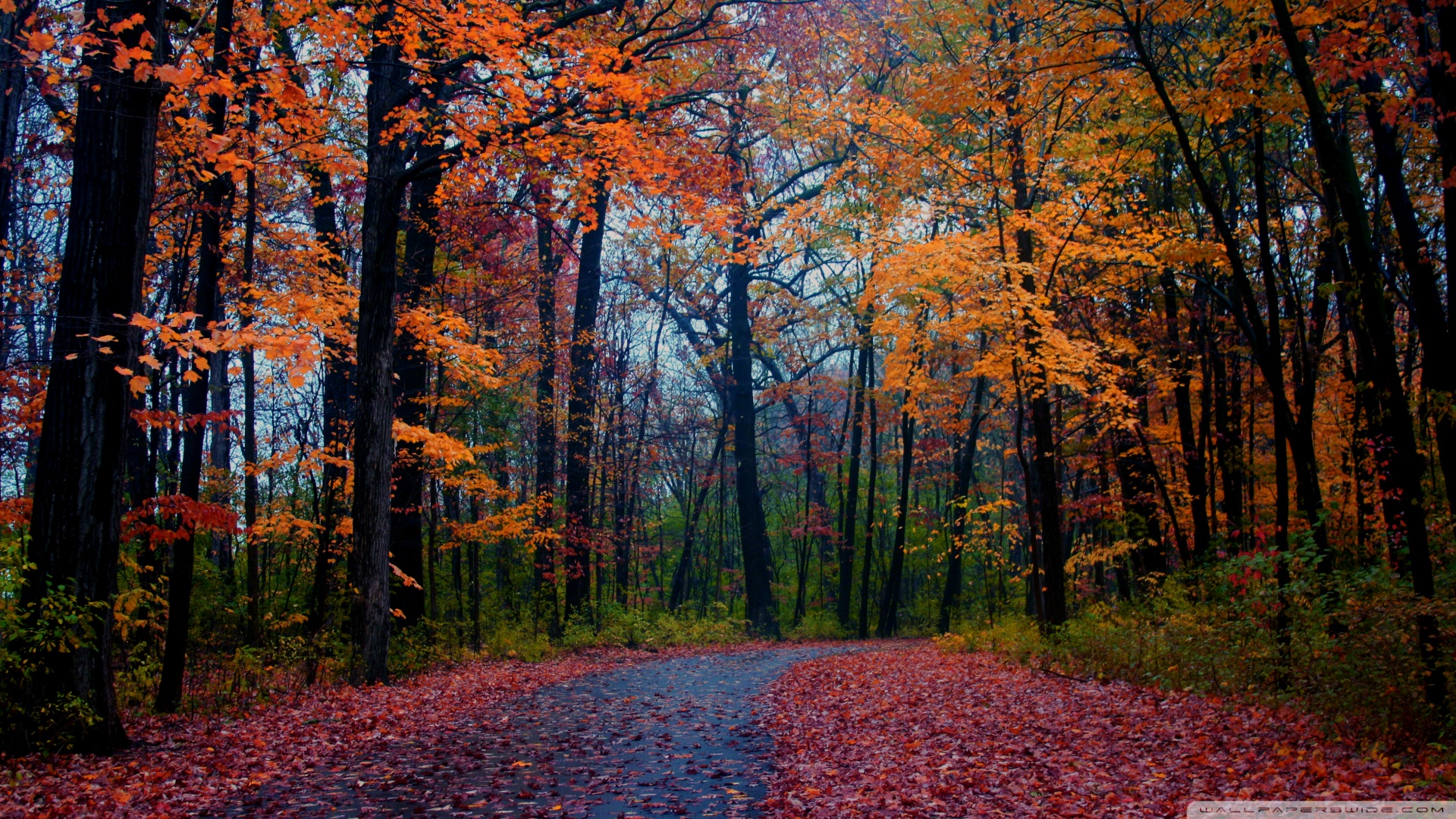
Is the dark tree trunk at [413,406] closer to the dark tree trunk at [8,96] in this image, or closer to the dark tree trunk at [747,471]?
the dark tree trunk at [8,96]

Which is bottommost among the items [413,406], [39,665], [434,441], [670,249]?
[39,665]

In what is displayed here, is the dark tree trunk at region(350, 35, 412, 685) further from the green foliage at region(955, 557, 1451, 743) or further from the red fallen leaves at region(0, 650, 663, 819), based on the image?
the green foliage at region(955, 557, 1451, 743)

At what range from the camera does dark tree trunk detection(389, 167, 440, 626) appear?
1400 centimetres

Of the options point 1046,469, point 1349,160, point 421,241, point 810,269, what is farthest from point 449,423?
point 1349,160

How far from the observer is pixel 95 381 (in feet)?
21.6

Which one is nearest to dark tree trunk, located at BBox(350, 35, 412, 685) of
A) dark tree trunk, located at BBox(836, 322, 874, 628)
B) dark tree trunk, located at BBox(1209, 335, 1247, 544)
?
dark tree trunk, located at BBox(1209, 335, 1247, 544)

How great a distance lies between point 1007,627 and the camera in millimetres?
15898

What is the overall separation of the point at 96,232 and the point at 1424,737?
34.4 feet

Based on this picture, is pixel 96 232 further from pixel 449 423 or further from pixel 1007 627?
pixel 1007 627

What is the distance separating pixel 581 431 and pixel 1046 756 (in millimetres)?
16071

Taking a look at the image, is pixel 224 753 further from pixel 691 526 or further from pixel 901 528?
pixel 691 526

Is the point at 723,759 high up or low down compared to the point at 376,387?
down

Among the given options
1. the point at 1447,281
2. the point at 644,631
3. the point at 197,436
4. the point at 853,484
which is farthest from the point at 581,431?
the point at 1447,281

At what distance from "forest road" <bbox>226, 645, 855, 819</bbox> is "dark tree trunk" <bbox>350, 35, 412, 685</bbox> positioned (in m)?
2.27
